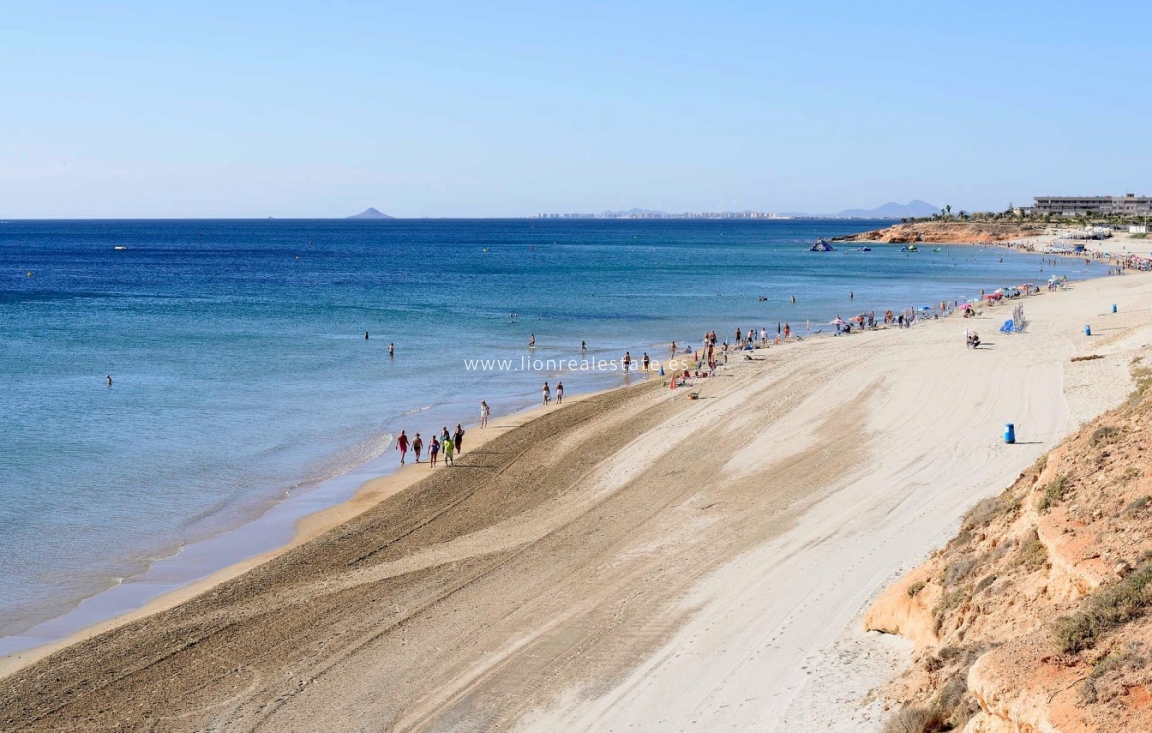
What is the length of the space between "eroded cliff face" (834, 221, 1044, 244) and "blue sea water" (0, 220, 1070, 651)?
4785 centimetres

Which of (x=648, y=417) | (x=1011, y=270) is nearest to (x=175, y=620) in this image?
(x=648, y=417)

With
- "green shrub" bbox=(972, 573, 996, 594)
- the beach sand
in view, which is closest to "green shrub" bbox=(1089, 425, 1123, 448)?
"green shrub" bbox=(972, 573, 996, 594)

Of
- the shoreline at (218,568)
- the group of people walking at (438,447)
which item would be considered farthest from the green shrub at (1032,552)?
the group of people walking at (438,447)

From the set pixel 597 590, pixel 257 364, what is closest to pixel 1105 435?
pixel 597 590

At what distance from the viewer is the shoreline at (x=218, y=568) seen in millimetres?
15539

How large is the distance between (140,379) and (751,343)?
2549cm

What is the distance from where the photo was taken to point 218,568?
61.1 ft

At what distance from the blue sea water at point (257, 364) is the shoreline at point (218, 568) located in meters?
0.27

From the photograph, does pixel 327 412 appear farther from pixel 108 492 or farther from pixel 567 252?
pixel 567 252

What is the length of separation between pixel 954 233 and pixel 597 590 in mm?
153640

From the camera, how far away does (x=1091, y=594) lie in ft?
28.9

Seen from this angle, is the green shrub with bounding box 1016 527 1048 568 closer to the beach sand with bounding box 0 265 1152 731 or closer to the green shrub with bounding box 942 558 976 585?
the green shrub with bounding box 942 558 976 585

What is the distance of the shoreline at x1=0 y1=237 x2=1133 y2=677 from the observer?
51.0ft

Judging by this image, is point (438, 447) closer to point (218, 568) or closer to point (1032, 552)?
point (218, 568)
